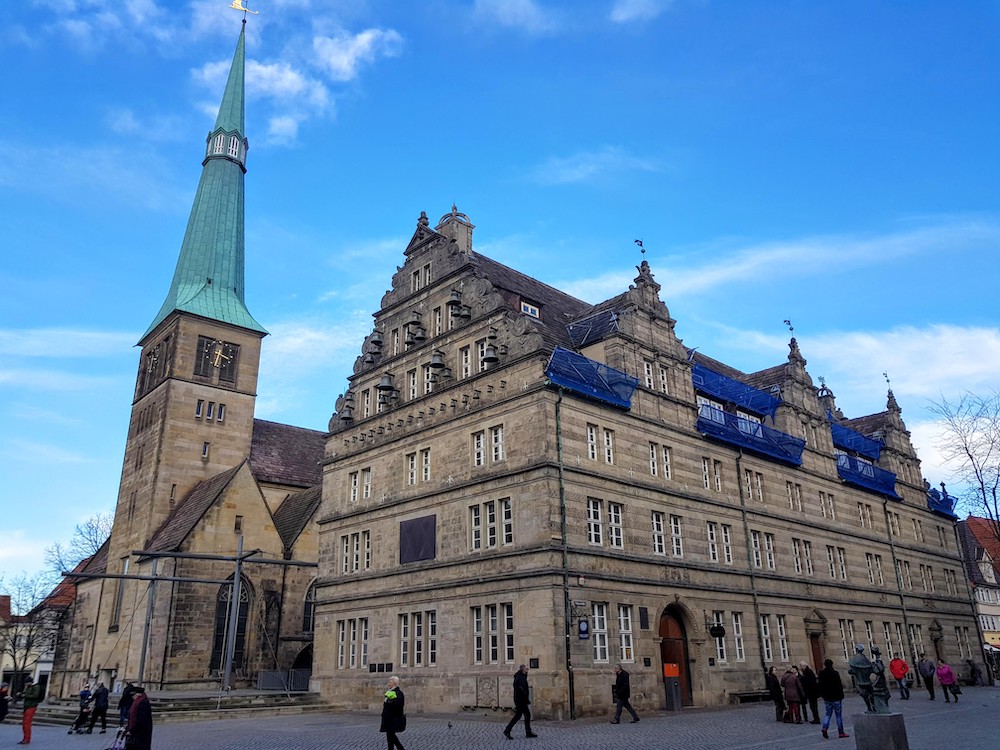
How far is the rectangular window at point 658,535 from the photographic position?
29.2 meters

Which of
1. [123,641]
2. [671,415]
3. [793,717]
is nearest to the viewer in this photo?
[793,717]

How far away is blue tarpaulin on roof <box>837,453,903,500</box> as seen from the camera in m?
42.8

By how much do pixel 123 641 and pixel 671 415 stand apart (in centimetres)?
3199

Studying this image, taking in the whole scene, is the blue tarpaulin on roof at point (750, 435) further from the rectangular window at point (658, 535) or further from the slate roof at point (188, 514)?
the slate roof at point (188, 514)

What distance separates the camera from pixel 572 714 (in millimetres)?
23891

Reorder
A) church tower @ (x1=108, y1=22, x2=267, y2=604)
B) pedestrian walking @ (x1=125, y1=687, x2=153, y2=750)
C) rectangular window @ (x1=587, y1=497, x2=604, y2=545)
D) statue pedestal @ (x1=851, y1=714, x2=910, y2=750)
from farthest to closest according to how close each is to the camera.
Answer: church tower @ (x1=108, y1=22, x2=267, y2=604)
rectangular window @ (x1=587, y1=497, x2=604, y2=545)
statue pedestal @ (x1=851, y1=714, x2=910, y2=750)
pedestrian walking @ (x1=125, y1=687, x2=153, y2=750)

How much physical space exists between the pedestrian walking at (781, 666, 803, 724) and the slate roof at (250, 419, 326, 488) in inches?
1456

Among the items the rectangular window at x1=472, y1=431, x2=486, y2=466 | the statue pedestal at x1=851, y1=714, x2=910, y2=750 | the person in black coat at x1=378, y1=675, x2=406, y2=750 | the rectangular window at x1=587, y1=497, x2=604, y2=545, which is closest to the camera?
the statue pedestal at x1=851, y1=714, x2=910, y2=750

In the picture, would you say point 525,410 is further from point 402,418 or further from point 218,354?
point 218,354

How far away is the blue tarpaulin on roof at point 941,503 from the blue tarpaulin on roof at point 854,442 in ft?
19.8

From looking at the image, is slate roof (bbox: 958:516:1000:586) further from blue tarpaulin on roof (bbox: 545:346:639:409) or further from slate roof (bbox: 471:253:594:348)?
blue tarpaulin on roof (bbox: 545:346:639:409)

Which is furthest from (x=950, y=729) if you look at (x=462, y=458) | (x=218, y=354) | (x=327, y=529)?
(x=218, y=354)

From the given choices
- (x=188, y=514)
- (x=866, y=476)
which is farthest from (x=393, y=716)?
(x=866, y=476)

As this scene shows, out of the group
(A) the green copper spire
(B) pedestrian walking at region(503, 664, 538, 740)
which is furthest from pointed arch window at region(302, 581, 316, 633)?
(B) pedestrian walking at region(503, 664, 538, 740)
